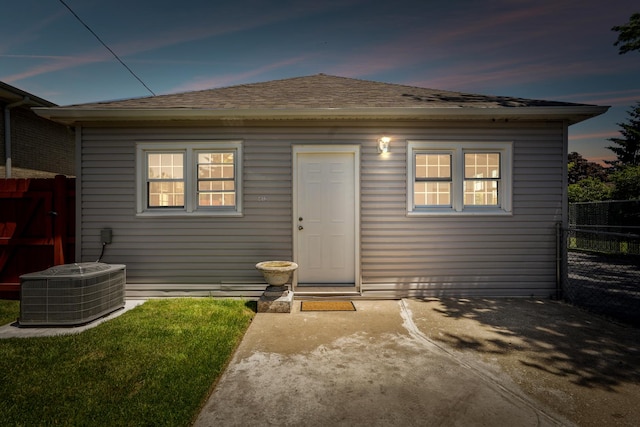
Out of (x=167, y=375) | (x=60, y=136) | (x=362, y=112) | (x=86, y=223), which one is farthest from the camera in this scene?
(x=60, y=136)

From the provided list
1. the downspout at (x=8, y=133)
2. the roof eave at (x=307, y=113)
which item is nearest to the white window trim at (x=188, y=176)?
the roof eave at (x=307, y=113)

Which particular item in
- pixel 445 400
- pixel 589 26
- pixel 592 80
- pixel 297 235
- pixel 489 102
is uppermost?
pixel 592 80

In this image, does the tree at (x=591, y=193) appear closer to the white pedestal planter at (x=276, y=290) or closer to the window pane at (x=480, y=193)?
the window pane at (x=480, y=193)

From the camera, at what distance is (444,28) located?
749 cm

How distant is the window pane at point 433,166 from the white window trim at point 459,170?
5.8 inches

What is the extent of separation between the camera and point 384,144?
5.14m

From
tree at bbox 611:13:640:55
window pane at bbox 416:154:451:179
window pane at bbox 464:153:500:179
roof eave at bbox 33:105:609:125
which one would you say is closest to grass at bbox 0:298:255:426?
roof eave at bbox 33:105:609:125

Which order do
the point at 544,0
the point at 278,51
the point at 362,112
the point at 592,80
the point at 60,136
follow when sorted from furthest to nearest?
the point at 592,80
the point at 60,136
the point at 278,51
the point at 544,0
the point at 362,112

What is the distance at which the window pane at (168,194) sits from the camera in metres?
5.43

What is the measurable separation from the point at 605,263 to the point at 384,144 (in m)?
8.75

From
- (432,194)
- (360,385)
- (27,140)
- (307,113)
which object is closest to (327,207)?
(307,113)

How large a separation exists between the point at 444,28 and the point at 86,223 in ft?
29.8

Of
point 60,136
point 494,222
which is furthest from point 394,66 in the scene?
point 60,136

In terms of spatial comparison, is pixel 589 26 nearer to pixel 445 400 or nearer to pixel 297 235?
pixel 297 235
